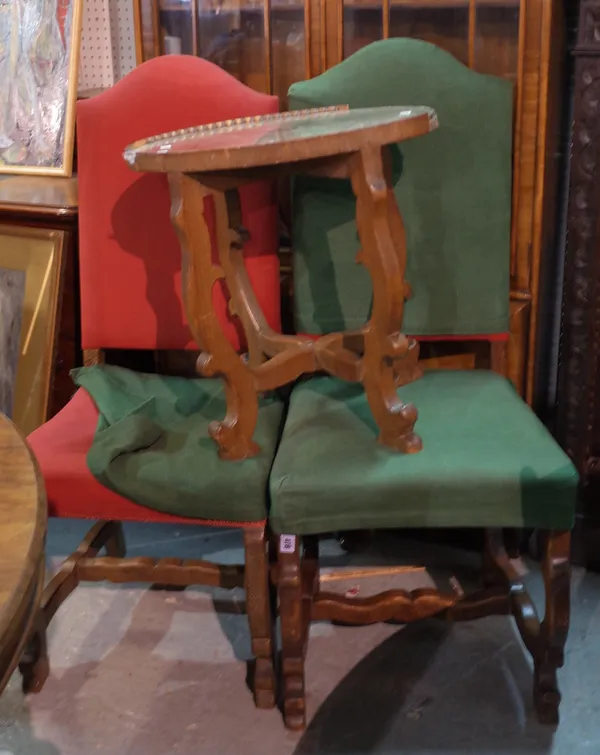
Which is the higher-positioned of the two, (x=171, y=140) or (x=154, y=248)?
(x=171, y=140)

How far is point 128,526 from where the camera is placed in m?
2.29

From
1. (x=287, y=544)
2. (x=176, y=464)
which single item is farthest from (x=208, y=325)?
(x=287, y=544)

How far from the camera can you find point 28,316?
2004 millimetres

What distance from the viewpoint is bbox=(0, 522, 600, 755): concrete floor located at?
→ 1543 millimetres

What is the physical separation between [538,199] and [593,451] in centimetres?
60

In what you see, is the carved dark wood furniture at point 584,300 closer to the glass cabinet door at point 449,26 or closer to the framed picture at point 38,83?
the glass cabinet door at point 449,26

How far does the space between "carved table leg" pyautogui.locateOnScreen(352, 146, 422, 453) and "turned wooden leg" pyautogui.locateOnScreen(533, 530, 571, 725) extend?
0.30 meters

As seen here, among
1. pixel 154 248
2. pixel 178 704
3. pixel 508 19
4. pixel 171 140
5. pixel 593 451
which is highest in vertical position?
pixel 508 19

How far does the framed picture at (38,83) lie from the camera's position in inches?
80.8

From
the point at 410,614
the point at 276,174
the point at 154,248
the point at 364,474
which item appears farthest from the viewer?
A: the point at 154,248

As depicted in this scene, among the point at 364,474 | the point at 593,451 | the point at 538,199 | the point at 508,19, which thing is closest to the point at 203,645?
the point at 364,474

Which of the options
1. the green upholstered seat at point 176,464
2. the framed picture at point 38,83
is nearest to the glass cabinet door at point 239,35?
the framed picture at point 38,83

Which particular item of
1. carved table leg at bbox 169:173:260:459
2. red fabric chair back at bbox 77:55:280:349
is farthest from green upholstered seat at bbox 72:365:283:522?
red fabric chair back at bbox 77:55:280:349

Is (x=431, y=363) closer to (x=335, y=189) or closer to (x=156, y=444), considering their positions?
(x=335, y=189)
